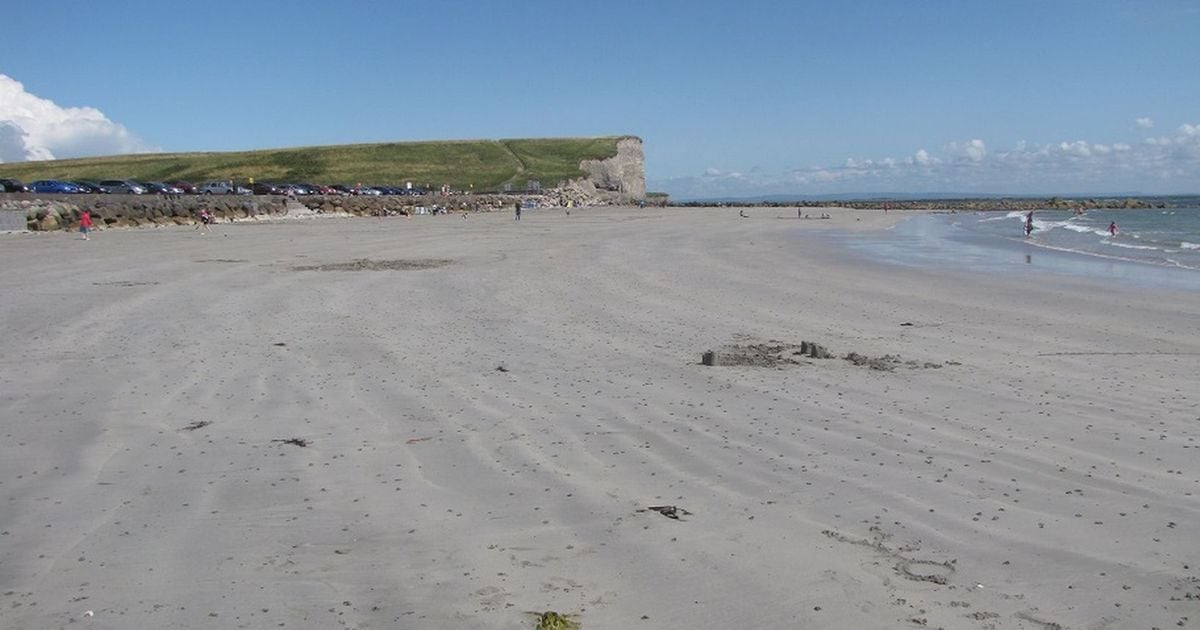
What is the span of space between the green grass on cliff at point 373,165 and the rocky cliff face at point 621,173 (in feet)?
5.88

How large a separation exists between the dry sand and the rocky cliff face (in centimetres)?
11357

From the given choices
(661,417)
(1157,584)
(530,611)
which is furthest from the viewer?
(661,417)

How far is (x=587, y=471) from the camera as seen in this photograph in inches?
261

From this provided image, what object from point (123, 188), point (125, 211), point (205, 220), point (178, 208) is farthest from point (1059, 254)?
point (123, 188)

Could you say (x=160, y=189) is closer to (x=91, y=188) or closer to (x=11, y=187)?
(x=91, y=188)

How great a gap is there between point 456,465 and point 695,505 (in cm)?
184

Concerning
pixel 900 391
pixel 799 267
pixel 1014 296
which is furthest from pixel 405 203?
pixel 900 391

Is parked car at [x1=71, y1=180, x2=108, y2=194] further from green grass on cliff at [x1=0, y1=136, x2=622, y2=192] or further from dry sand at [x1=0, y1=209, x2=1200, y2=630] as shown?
dry sand at [x1=0, y1=209, x2=1200, y2=630]

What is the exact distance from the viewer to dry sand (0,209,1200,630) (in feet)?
15.2

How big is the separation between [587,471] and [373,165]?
130541 millimetres

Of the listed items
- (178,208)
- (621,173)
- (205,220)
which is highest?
(621,173)

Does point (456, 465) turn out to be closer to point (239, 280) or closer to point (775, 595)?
point (775, 595)

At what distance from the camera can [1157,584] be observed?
188 inches

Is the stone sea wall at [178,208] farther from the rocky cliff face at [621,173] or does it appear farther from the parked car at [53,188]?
the rocky cliff face at [621,173]
